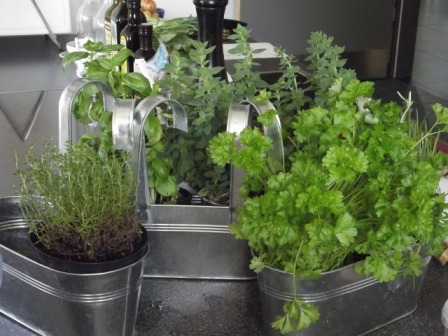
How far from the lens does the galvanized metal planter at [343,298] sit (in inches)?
28.1

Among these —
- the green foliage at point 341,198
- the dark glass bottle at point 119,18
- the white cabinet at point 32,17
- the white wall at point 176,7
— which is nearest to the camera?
the green foliage at point 341,198

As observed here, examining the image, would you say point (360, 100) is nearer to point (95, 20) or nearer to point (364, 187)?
point (364, 187)

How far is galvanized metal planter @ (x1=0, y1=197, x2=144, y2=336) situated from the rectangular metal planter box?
0.11 metres

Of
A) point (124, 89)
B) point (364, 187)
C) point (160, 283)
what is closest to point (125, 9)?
point (124, 89)

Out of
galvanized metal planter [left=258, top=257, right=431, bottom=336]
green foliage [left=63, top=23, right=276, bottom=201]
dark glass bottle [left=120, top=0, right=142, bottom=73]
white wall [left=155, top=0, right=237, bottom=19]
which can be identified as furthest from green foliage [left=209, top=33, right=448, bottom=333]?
white wall [left=155, top=0, right=237, bottom=19]

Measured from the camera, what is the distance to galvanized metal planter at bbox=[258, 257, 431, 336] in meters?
0.71

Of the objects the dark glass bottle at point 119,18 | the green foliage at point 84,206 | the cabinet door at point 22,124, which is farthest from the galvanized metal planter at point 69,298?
the dark glass bottle at point 119,18

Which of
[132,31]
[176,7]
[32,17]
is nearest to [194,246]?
[132,31]

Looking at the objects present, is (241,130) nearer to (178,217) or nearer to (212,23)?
(178,217)

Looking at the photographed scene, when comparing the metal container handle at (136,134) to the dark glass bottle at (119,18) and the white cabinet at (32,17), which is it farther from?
the white cabinet at (32,17)

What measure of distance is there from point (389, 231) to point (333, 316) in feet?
0.42

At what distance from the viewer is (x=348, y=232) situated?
651 mm

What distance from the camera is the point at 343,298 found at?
0.74 metres

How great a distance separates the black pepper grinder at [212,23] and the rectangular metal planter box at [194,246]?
1.04ft
